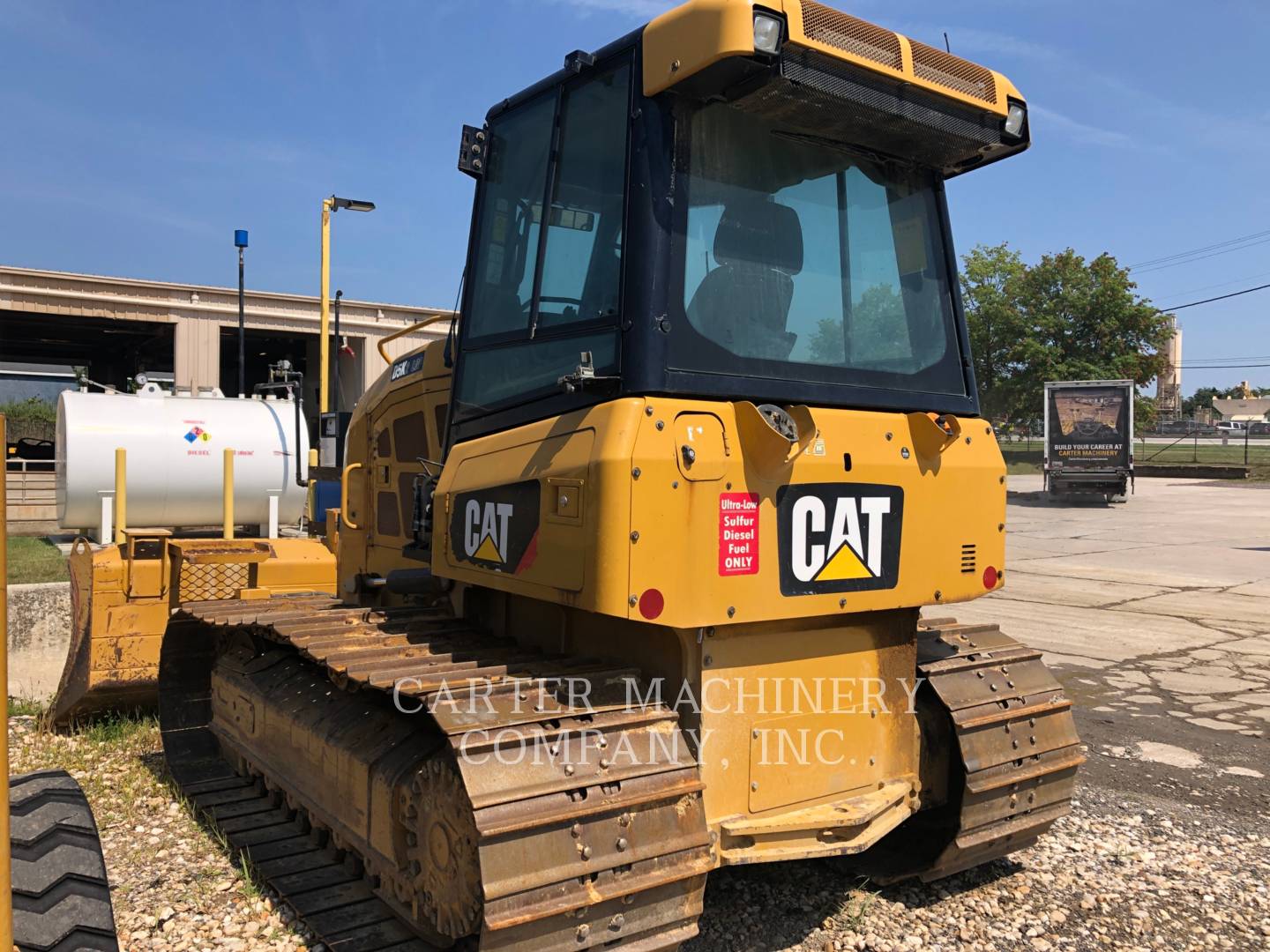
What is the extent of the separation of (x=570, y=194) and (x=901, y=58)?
47.4 inches

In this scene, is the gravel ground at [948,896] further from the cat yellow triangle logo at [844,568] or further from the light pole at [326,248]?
the light pole at [326,248]

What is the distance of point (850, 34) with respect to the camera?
10.8 ft

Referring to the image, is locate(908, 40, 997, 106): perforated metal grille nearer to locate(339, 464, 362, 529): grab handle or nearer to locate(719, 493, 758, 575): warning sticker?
locate(719, 493, 758, 575): warning sticker

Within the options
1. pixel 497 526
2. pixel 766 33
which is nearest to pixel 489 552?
pixel 497 526

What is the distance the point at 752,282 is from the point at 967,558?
1.35 m

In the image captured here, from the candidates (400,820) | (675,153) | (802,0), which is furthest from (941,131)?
(400,820)

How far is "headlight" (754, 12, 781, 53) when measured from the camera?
9.92 feet

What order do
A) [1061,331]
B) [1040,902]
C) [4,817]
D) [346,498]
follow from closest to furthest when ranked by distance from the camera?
[4,817], [1040,902], [346,498], [1061,331]

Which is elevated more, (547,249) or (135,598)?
(547,249)

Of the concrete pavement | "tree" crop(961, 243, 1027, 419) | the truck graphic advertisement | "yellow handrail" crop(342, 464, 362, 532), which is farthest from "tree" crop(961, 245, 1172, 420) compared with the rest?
"yellow handrail" crop(342, 464, 362, 532)

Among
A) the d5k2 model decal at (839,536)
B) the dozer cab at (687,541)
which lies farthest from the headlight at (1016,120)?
the d5k2 model decal at (839,536)

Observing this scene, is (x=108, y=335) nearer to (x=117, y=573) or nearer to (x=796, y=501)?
(x=117, y=573)

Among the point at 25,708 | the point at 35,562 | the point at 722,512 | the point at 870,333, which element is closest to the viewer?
the point at 722,512

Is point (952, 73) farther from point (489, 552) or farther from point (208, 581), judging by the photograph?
point (208, 581)
